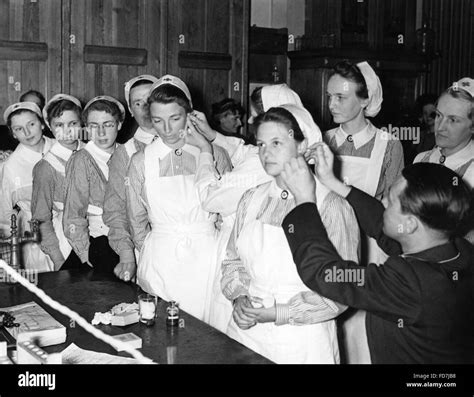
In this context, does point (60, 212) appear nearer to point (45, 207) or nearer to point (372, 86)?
point (45, 207)

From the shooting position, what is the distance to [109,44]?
4.61 m

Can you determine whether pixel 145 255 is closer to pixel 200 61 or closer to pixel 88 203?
pixel 88 203

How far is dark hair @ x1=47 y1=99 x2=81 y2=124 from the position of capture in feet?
11.0

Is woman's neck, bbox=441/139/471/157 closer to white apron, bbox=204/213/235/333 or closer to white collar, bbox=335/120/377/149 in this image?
white collar, bbox=335/120/377/149

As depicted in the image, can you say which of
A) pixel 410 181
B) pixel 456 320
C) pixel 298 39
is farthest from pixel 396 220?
pixel 298 39

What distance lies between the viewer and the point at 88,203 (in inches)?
121

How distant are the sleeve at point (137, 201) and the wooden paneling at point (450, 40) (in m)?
3.89

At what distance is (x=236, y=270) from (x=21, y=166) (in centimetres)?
189

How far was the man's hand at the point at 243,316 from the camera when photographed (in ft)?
6.17

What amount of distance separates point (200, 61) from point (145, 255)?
2620 mm

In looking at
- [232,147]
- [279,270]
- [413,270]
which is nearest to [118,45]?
[232,147]

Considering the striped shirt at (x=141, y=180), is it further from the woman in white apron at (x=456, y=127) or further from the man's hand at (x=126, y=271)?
the woman in white apron at (x=456, y=127)

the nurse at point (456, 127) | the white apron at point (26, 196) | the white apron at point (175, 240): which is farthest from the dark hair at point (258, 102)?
the white apron at point (26, 196)

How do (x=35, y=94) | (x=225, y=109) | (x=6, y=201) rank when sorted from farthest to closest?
(x=225, y=109), (x=35, y=94), (x=6, y=201)
